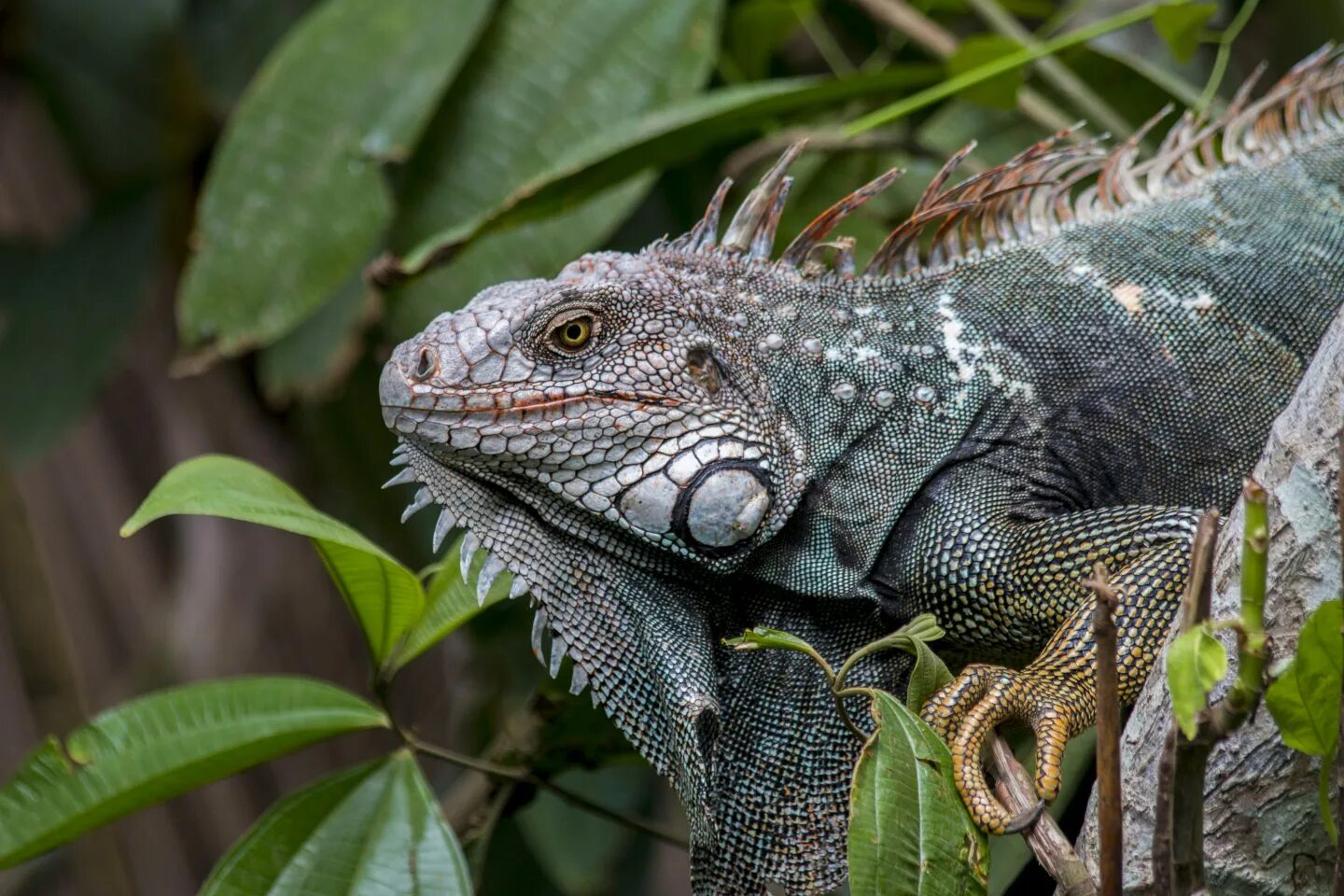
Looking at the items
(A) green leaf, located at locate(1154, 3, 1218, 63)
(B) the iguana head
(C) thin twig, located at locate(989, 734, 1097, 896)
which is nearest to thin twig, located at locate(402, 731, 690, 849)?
(B) the iguana head

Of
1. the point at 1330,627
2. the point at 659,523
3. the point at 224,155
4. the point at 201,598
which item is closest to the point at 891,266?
the point at 659,523

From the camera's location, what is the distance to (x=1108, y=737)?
115 cm

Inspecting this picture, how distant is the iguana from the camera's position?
1862mm

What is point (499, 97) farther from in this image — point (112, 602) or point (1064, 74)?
point (112, 602)

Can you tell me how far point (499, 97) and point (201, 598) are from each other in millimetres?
3085

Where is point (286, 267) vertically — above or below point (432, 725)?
above

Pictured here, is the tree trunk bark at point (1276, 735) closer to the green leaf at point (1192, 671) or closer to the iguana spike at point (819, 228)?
the green leaf at point (1192, 671)

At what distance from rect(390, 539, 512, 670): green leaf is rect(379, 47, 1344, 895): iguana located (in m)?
0.15

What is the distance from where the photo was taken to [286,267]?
272 cm

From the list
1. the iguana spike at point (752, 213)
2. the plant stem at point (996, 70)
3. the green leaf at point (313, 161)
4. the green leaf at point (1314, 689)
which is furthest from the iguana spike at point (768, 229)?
the green leaf at point (1314, 689)

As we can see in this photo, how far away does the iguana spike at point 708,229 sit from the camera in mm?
2150

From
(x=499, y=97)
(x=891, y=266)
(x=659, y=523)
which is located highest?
(x=499, y=97)

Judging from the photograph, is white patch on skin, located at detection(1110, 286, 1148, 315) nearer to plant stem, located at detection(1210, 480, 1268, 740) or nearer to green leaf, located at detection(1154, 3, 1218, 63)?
green leaf, located at detection(1154, 3, 1218, 63)

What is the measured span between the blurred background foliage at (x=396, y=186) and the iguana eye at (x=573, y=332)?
1.50 ft
